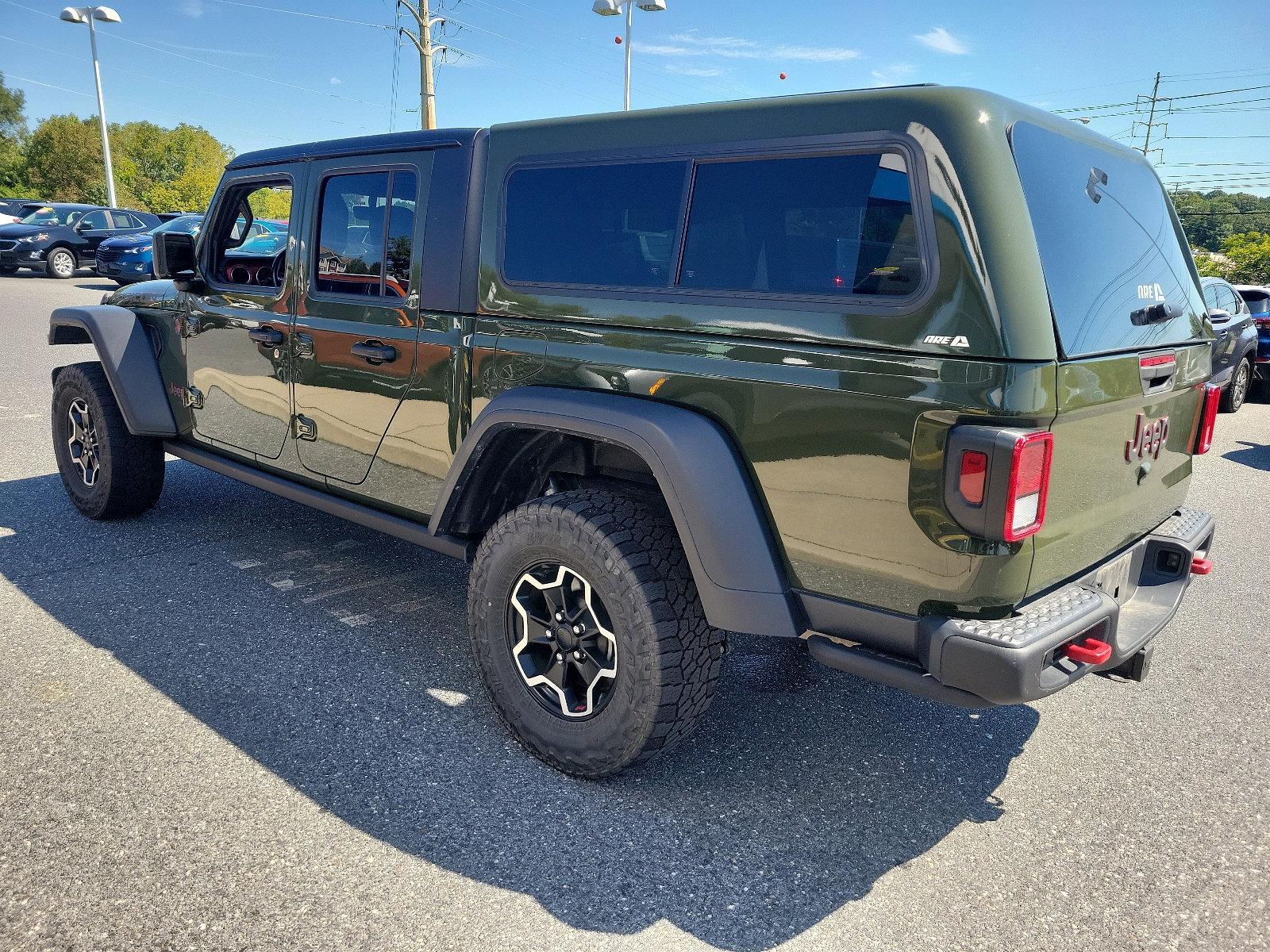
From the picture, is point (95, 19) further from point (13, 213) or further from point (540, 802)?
point (540, 802)

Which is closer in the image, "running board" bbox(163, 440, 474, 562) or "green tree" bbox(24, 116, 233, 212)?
"running board" bbox(163, 440, 474, 562)

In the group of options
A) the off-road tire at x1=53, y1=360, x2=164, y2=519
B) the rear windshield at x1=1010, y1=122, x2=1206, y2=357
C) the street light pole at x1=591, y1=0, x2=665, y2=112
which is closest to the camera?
the rear windshield at x1=1010, y1=122, x2=1206, y2=357

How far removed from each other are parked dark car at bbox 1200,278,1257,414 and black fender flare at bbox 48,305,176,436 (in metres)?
9.19

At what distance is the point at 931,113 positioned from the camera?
2.24 meters

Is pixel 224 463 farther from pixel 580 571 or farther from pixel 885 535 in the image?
pixel 885 535

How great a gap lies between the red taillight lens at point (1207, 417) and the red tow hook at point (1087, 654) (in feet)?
3.93

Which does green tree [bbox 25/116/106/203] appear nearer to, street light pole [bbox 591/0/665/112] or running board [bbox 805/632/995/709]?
street light pole [bbox 591/0/665/112]

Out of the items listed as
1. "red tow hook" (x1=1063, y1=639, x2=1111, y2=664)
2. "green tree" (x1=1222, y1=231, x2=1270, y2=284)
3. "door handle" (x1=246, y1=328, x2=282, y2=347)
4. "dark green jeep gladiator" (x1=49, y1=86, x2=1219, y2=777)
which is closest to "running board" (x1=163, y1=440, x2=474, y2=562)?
"dark green jeep gladiator" (x1=49, y1=86, x2=1219, y2=777)

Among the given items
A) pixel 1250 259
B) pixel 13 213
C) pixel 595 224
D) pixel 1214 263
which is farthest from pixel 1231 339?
pixel 1214 263

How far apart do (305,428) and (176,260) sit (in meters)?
1.20

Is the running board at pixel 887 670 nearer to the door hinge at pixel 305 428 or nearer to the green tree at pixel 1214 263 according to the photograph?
the door hinge at pixel 305 428

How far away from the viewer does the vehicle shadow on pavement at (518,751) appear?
2488mm

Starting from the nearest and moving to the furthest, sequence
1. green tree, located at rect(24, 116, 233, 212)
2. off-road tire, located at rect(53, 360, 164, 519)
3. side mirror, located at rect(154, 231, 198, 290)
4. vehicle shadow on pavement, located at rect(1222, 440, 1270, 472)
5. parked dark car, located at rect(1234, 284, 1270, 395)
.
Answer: side mirror, located at rect(154, 231, 198, 290), off-road tire, located at rect(53, 360, 164, 519), vehicle shadow on pavement, located at rect(1222, 440, 1270, 472), parked dark car, located at rect(1234, 284, 1270, 395), green tree, located at rect(24, 116, 233, 212)

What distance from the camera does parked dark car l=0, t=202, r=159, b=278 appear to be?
21.1 m
